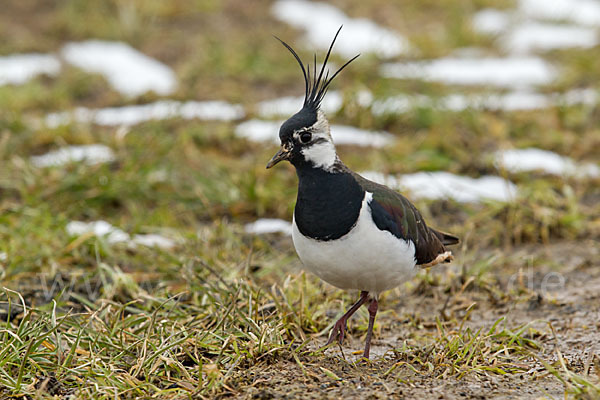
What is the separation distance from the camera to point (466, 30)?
28.6ft

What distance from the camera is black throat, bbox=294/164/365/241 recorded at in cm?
308

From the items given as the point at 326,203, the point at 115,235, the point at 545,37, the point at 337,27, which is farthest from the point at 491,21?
the point at 326,203

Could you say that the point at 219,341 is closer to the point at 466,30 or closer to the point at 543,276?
the point at 543,276

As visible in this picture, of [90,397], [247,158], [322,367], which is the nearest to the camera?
[90,397]

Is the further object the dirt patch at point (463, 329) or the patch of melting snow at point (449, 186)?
the patch of melting snow at point (449, 186)

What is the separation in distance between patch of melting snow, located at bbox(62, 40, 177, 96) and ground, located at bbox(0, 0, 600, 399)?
15 centimetres

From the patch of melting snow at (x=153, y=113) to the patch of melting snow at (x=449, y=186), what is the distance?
6.30 ft

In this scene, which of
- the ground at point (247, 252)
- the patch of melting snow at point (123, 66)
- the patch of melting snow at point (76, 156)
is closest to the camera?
the ground at point (247, 252)

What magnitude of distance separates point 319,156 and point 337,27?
19.9ft

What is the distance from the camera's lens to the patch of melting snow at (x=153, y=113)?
664cm

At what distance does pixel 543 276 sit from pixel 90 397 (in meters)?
2.77

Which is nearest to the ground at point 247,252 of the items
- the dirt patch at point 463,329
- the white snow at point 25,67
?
the dirt patch at point 463,329

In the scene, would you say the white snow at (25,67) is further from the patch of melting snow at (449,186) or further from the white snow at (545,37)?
the white snow at (545,37)

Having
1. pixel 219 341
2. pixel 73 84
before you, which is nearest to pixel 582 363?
pixel 219 341
